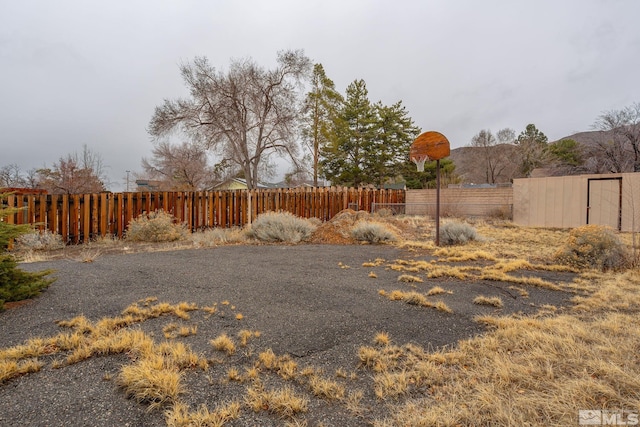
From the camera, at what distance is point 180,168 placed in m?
26.2

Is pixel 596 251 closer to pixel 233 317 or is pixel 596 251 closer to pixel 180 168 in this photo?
pixel 233 317

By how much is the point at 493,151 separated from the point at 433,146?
3800 centimetres

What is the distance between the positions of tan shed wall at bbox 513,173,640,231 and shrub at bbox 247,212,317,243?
33.8ft

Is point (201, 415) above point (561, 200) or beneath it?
beneath

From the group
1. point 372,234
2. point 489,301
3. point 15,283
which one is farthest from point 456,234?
point 15,283

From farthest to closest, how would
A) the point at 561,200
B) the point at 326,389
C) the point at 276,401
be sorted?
the point at 561,200 < the point at 326,389 < the point at 276,401

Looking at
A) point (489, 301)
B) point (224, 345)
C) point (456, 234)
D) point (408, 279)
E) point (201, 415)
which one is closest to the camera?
point (201, 415)

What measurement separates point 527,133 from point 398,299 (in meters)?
45.7

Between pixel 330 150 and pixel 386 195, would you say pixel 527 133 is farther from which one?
pixel 386 195

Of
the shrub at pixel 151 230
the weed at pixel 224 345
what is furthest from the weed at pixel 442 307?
the shrub at pixel 151 230

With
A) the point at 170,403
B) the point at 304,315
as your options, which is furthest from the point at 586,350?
the point at 170,403

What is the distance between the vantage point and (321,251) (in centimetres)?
716

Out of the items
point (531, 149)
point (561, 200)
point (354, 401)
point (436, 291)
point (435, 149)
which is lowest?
point (354, 401)

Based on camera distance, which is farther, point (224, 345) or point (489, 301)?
point (489, 301)
